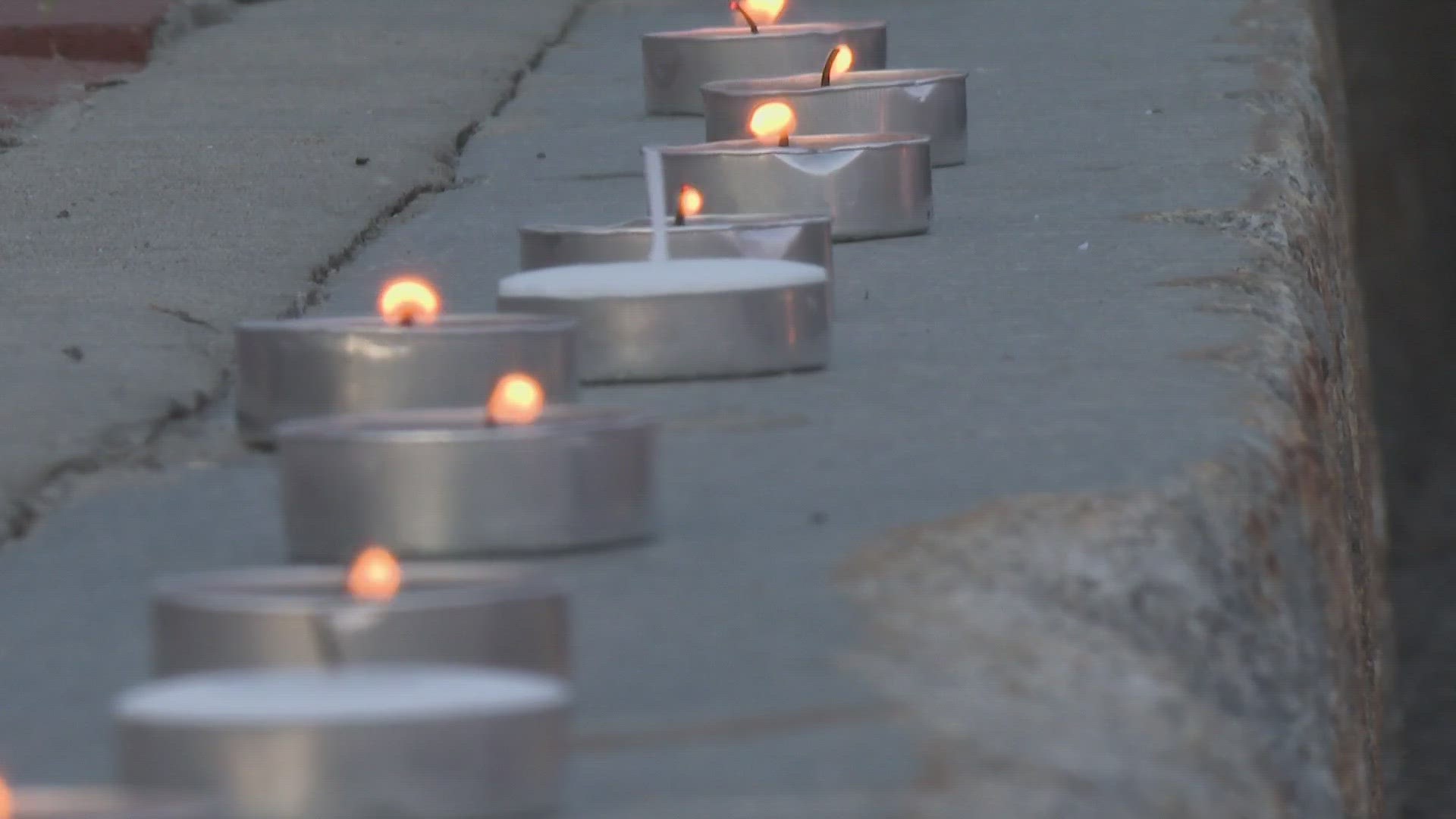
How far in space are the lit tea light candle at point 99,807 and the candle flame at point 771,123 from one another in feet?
6.36

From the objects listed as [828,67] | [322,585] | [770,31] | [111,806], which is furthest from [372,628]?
[770,31]

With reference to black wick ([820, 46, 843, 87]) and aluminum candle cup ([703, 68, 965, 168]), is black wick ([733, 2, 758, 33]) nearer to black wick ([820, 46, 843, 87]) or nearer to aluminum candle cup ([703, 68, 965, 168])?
aluminum candle cup ([703, 68, 965, 168])

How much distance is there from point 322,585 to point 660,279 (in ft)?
2.84

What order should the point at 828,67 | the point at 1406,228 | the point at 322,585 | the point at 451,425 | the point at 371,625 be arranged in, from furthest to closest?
the point at 1406,228
the point at 828,67
the point at 451,425
the point at 322,585
the point at 371,625

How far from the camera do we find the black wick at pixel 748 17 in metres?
3.95

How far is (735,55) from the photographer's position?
402cm

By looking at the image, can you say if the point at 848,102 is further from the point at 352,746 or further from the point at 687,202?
the point at 352,746

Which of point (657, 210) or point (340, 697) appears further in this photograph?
point (657, 210)

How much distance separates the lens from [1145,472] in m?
1.79

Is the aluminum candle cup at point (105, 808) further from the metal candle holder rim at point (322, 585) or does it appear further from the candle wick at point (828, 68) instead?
the candle wick at point (828, 68)

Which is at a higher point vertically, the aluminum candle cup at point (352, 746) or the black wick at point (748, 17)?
the black wick at point (748, 17)

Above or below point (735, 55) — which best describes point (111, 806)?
below

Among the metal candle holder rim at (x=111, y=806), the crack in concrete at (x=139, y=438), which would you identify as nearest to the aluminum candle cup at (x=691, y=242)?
the crack in concrete at (x=139, y=438)

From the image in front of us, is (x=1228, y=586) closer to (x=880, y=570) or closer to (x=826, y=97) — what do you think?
(x=880, y=570)
